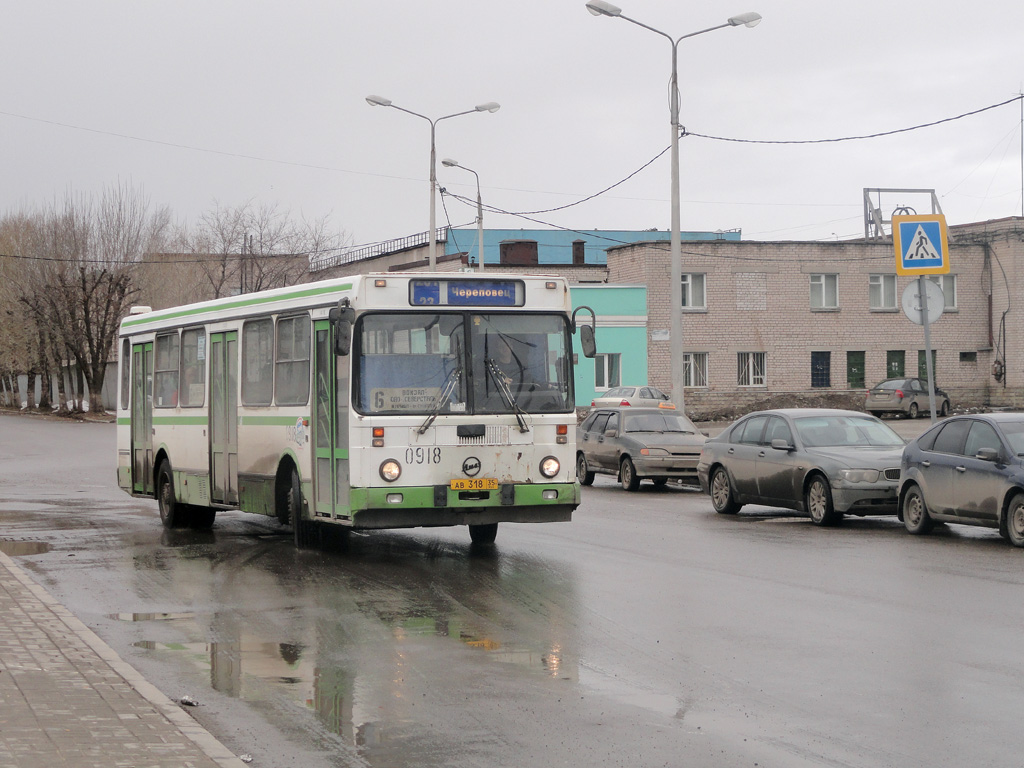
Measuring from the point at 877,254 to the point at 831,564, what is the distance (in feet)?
151

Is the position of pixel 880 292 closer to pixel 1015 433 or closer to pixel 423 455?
pixel 1015 433

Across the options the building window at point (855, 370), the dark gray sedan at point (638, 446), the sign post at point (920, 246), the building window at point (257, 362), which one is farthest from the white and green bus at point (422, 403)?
the building window at point (855, 370)

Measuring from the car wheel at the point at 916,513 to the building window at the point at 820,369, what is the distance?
41.7m

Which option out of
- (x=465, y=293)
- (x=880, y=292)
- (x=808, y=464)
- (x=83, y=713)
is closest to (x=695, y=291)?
(x=880, y=292)

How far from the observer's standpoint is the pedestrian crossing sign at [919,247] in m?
18.9

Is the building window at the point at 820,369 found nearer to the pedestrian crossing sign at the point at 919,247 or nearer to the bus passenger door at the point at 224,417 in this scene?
the pedestrian crossing sign at the point at 919,247

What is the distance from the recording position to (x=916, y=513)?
1554 cm

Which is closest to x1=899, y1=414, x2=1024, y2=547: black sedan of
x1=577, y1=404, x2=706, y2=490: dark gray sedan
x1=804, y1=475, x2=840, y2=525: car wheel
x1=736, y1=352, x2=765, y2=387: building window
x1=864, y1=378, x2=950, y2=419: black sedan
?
x1=804, y1=475, x2=840, y2=525: car wheel

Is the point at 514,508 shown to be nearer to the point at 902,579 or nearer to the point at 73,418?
the point at 902,579

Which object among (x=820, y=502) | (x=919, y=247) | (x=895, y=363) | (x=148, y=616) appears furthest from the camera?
(x=895, y=363)

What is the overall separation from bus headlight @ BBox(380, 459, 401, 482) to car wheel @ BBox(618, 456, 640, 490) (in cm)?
1150

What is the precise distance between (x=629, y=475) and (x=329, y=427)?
11347 millimetres

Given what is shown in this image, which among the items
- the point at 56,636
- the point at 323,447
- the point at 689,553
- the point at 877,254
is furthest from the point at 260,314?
the point at 877,254

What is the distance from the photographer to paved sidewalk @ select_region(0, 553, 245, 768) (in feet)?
19.0
